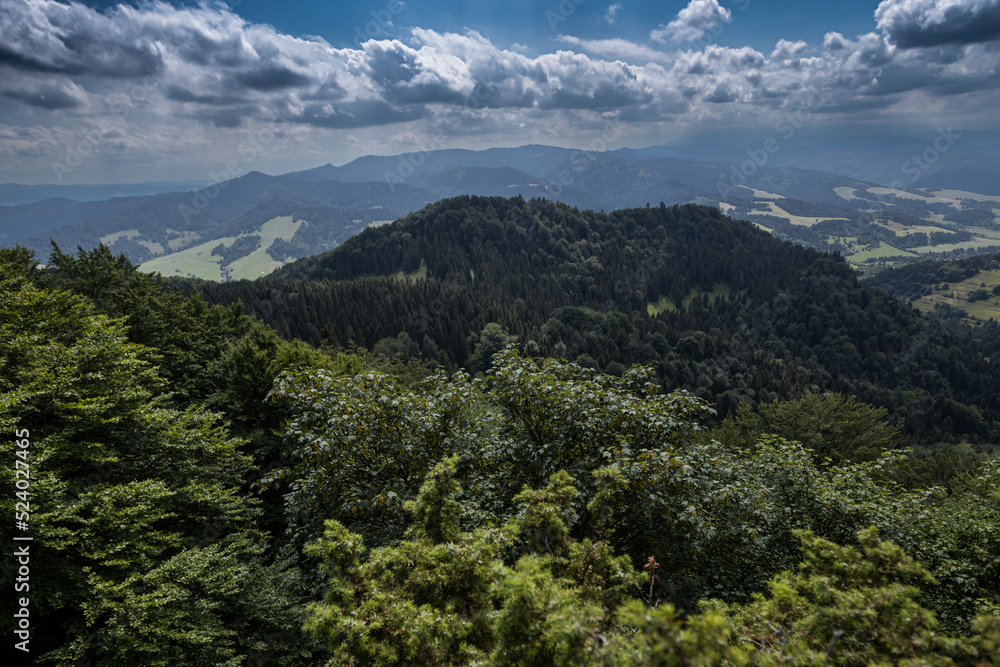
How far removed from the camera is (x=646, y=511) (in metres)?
11.9

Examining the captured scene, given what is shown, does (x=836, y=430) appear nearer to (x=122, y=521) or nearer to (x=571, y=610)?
(x=571, y=610)

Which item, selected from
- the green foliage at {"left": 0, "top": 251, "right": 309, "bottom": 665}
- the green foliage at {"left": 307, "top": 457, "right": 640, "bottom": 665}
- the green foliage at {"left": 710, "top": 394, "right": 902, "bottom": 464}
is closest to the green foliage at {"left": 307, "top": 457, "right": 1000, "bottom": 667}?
the green foliage at {"left": 307, "top": 457, "right": 640, "bottom": 665}

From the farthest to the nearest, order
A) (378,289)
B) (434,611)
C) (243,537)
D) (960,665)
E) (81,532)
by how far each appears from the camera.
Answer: (378,289), (243,537), (81,532), (434,611), (960,665)

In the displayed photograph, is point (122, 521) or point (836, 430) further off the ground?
Result: point (122, 521)

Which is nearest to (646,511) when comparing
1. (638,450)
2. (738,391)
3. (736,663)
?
(638,450)

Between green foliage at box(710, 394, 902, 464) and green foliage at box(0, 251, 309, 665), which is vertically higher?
green foliage at box(0, 251, 309, 665)

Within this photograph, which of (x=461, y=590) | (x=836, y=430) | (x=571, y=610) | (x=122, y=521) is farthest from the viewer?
(x=836, y=430)

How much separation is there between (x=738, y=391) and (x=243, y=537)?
457 feet

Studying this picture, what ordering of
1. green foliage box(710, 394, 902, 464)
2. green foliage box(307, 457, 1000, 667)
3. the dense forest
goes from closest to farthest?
green foliage box(307, 457, 1000, 667), the dense forest, green foliage box(710, 394, 902, 464)

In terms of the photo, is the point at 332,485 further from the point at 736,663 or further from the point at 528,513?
the point at 736,663

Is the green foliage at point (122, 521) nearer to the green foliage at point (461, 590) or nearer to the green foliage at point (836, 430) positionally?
the green foliage at point (461, 590)

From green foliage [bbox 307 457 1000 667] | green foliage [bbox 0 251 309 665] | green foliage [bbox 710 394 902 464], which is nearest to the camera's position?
green foliage [bbox 307 457 1000 667]

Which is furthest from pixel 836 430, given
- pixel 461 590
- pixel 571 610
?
pixel 571 610

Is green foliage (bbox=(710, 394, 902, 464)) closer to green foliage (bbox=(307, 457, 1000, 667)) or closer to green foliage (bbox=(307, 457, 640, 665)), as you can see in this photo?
green foliage (bbox=(307, 457, 1000, 667))
